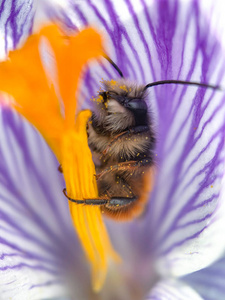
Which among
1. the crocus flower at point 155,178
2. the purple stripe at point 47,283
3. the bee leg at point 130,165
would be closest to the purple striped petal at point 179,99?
the crocus flower at point 155,178

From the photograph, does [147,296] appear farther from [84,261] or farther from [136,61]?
[136,61]

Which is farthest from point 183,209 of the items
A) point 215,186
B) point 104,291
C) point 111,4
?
point 111,4

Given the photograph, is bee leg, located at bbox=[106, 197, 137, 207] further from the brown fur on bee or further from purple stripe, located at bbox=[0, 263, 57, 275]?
purple stripe, located at bbox=[0, 263, 57, 275]

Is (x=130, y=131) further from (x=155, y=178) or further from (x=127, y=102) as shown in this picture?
(x=155, y=178)

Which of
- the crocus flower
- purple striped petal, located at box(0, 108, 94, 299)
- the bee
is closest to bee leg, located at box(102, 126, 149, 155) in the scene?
the bee

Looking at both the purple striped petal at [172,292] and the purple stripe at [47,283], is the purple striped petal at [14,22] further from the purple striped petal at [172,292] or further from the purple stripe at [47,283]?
the purple striped petal at [172,292]

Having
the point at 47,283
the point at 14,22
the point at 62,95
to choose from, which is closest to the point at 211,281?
the point at 47,283

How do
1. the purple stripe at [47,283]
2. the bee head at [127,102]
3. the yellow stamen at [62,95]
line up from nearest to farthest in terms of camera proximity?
the bee head at [127,102]
the yellow stamen at [62,95]
the purple stripe at [47,283]
